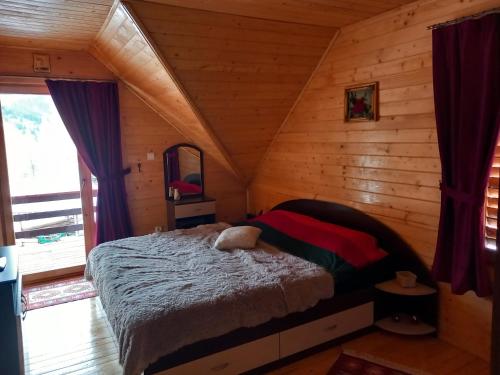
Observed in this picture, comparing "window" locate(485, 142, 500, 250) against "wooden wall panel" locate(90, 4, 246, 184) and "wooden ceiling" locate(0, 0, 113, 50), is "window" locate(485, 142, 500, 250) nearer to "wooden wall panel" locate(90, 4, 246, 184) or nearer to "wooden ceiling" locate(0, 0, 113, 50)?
"wooden wall panel" locate(90, 4, 246, 184)

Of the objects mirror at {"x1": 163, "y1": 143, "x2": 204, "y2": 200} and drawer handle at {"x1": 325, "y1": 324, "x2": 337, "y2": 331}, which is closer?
drawer handle at {"x1": 325, "y1": 324, "x2": 337, "y2": 331}

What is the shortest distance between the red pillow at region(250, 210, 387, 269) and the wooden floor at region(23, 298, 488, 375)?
594mm

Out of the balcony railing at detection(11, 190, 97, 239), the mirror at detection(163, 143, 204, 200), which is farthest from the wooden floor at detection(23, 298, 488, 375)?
the mirror at detection(163, 143, 204, 200)

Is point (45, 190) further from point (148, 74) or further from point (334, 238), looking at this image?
point (334, 238)

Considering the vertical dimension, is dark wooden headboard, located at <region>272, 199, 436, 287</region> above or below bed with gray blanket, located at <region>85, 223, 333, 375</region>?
above

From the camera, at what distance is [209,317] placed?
85.5 inches

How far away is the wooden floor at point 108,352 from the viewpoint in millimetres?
2443

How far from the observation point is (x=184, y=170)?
15.5ft

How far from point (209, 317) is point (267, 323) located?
0.42 meters

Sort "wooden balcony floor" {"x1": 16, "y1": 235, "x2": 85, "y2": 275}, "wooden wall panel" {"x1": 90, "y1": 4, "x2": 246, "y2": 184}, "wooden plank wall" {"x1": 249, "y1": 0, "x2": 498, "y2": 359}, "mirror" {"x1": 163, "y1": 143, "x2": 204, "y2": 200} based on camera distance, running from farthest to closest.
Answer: "mirror" {"x1": 163, "y1": 143, "x2": 204, "y2": 200} → "wooden balcony floor" {"x1": 16, "y1": 235, "x2": 85, "y2": 275} → "wooden wall panel" {"x1": 90, "y1": 4, "x2": 246, "y2": 184} → "wooden plank wall" {"x1": 249, "y1": 0, "x2": 498, "y2": 359}

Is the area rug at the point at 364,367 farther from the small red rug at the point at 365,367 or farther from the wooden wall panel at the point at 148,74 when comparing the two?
the wooden wall panel at the point at 148,74

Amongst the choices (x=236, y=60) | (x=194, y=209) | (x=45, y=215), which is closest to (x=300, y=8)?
(x=236, y=60)

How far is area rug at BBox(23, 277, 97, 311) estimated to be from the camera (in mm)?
3533

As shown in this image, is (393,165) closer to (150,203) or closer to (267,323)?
(267,323)
